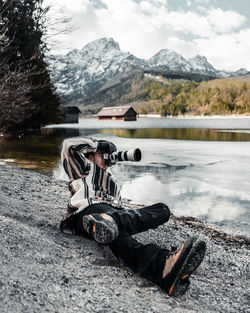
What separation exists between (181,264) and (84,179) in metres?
1.62

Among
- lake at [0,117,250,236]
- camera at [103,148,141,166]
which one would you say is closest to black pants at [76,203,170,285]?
camera at [103,148,141,166]

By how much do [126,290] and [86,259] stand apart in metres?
0.67

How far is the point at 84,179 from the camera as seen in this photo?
12.1 ft

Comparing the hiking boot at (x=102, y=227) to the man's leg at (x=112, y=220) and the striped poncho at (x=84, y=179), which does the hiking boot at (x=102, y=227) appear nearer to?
the man's leg at (x=112, y=220)

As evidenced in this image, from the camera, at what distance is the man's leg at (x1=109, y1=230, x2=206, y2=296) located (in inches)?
101

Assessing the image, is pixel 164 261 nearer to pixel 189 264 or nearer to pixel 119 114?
pixel 189 264

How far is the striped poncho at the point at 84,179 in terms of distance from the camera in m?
3.58

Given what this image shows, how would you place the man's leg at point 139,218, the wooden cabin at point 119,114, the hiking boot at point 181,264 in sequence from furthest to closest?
the wooden cabin at point 119,114, the man's leg at point 139,218, the hiking boot at point 181,264

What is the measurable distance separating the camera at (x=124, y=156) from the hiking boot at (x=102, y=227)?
2.87 feet

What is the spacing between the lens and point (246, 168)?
12742 millimetres

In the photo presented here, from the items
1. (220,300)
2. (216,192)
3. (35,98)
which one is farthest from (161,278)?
(35,98)

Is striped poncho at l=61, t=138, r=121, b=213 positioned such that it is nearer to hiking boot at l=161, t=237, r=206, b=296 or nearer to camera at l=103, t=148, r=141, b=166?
camera at l=103, t=148, r=141, b=166

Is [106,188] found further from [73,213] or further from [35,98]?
[35,98]

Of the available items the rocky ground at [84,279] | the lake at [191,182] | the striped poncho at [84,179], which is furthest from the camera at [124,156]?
the lake at [191,182]
